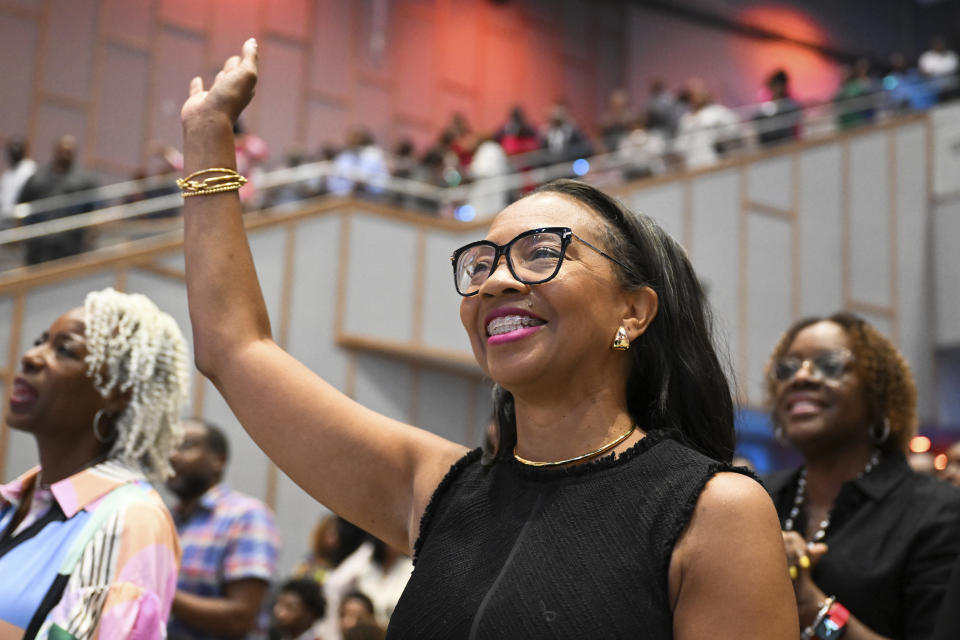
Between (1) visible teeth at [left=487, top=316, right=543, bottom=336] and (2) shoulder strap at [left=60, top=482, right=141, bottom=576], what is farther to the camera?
(2) shoulder strap at [left=60, top=482, right=141, bottom=576]

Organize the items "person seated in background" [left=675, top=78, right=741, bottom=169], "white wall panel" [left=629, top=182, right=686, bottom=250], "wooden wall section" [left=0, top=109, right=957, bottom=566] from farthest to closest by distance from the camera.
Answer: "person seated in background" [left=675, top=78, right=741, bottom=169] → "white wall panel" [left=629, top=182, right=686, bottom=250] → "wooden wall section" [left=0, top=109, right=957, bottom=566]

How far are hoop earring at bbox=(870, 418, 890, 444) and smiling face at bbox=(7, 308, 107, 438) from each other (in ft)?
5.49

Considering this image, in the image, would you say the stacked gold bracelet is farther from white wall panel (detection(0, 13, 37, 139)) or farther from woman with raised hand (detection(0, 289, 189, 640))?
white wall panel (detection(0, 13, 37, 139))

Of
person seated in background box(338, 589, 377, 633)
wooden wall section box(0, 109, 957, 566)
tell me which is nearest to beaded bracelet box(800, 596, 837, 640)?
person seated in background box(338, 589, 377, 633)

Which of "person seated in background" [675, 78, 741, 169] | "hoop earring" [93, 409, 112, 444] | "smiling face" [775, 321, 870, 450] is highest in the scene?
"person seated in background" [675, 78, 741, 169]

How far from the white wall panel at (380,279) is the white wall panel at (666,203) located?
203cm

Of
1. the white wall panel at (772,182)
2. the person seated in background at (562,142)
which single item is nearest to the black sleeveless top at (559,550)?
the person seated in background at (562,142)

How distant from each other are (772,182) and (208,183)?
8.83 m

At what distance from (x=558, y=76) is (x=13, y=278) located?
27.3 ft

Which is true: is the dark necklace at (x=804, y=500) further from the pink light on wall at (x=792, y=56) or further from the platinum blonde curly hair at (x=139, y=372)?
the pink light on wall at (x=792, y=56)

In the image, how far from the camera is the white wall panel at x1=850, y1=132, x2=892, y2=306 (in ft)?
33.5

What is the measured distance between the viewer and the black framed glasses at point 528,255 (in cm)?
145

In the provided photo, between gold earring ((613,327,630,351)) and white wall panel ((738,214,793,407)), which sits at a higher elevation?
white wall panel ((738,214,793,407))

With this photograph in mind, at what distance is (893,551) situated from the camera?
2.15 meters
